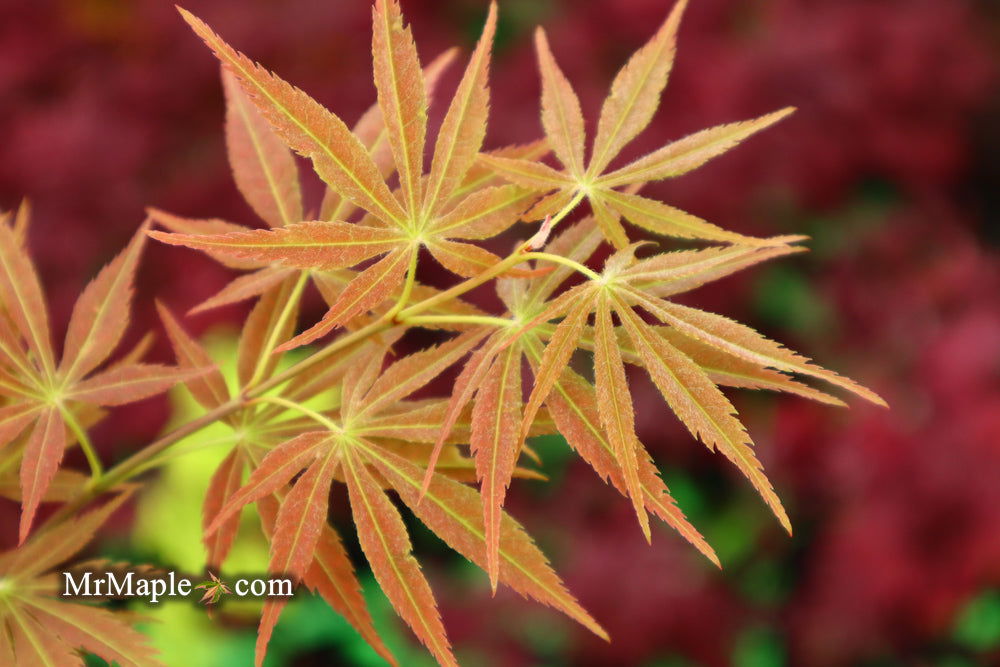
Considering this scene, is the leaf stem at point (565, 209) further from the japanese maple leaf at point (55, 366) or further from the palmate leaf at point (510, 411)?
the japanese maple leaf at point (55, 366)

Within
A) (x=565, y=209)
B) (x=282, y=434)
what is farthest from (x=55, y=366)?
(x=565, y=209)

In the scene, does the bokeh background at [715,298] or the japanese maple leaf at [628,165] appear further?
the bokeh background at [715,298]

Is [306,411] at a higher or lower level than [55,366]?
lower

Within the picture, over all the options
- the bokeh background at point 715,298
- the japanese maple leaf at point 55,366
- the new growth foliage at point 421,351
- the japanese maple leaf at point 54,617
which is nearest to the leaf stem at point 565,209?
the new growth foliage at point 421,351

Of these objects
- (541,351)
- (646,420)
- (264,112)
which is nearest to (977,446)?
(646,420)

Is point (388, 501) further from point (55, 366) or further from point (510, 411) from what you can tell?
point (55, 366)

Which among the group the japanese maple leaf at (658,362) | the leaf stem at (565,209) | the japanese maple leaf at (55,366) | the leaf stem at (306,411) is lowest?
the japanese maple leaf at (658,362)

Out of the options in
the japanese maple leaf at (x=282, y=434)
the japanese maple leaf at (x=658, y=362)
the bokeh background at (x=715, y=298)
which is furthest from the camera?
the bokeh background at (x=715, y=298)
